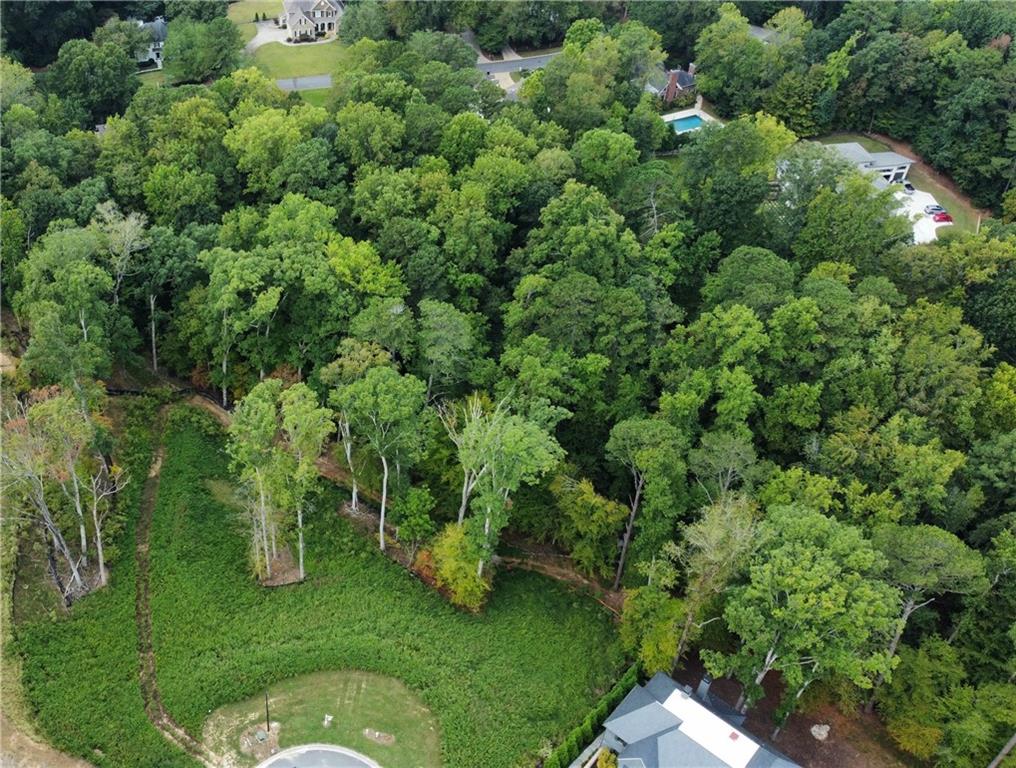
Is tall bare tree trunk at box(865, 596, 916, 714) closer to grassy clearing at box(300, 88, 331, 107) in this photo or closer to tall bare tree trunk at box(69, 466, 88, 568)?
tall bare tree trunk at box(69, 466, 88, 568)

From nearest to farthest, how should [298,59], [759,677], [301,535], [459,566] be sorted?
1. [759,677]
2. [459,566]
3. [301,535]
4. [298,59]

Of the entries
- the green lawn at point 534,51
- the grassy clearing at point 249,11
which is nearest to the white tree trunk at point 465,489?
the green lawn at point 534,51

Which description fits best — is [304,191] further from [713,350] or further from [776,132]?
[776,132]

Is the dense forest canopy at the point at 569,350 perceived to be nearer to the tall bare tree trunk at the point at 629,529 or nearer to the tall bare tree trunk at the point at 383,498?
the tall bare tree trunk at the point at 629,529

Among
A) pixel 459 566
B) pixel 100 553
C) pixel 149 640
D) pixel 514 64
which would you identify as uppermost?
pixel 514 64

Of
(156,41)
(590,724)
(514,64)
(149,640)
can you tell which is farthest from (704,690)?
(156,41)

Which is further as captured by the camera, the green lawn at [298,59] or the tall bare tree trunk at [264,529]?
the green lawn at [298,59]

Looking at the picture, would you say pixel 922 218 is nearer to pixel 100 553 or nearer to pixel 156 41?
pixel 100 553
